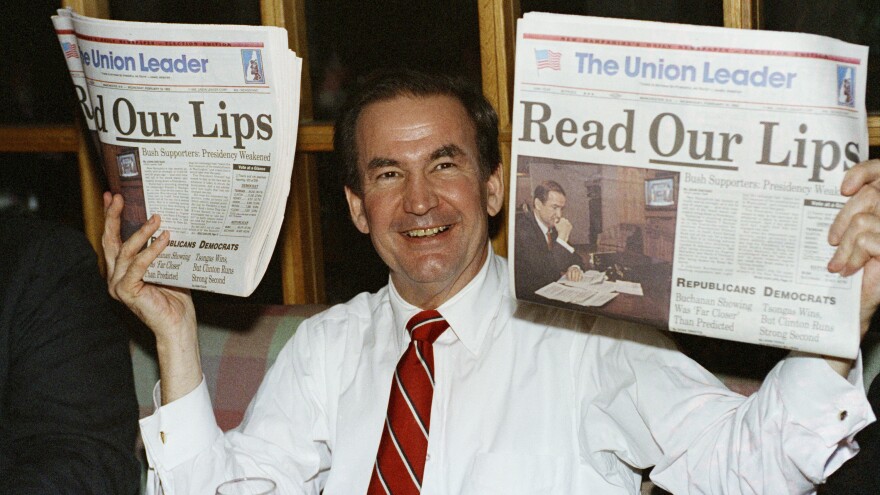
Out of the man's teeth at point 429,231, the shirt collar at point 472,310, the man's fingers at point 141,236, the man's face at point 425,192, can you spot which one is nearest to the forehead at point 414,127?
the man's face at point 425,192

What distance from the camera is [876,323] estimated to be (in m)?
1.90

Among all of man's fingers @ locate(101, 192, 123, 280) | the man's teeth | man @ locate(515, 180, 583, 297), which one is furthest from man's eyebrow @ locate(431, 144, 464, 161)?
man's fingers @ locate(101, 192, 123, 280)

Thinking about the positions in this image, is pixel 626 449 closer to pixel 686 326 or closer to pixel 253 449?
pixel 686 326

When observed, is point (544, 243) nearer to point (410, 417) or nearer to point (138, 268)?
point (410, 417)

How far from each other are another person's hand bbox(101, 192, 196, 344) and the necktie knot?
0.38 meters

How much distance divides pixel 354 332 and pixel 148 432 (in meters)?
0.41

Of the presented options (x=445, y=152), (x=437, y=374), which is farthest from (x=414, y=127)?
(x=437, y=374)

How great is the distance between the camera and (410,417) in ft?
5.21

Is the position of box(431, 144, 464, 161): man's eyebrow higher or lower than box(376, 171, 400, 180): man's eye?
higher

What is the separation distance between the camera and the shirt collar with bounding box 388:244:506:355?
1.65 meters

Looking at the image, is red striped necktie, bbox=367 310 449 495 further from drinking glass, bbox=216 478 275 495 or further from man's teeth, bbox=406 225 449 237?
drinking glass, bbox=216 478 275 495

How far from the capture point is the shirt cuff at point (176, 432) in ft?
4.96

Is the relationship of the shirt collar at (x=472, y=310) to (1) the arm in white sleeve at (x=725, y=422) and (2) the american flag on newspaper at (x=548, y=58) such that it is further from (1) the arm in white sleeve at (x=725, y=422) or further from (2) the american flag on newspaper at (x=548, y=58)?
(2) the american flag on newspaper at (x=548, y=58)

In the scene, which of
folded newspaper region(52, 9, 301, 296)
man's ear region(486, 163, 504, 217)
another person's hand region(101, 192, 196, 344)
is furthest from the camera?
man's ear region(486, 163, 504, 217)
